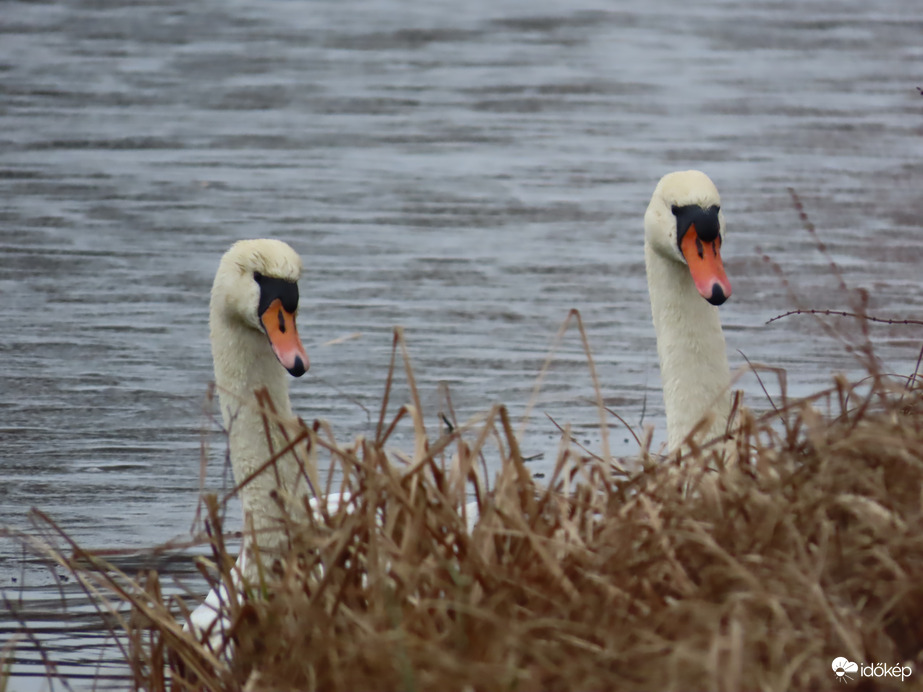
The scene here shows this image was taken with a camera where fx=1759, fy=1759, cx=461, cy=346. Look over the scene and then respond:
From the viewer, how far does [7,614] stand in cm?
570

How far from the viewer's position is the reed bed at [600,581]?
11.0 feet

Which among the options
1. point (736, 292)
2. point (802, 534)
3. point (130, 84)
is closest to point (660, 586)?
point (802, 534)

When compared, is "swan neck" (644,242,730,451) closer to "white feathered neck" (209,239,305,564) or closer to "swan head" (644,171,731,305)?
"swan head" (644,171,731,305)

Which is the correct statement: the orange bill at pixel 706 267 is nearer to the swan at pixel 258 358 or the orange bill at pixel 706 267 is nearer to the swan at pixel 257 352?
the swan at pixel 258 358

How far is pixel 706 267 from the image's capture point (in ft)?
18.0

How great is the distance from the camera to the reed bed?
3346 millimetres

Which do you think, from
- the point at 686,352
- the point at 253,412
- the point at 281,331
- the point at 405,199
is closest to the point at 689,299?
the point at 686,352

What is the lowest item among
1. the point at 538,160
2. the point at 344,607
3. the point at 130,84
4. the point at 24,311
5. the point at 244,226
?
the point at 344,607

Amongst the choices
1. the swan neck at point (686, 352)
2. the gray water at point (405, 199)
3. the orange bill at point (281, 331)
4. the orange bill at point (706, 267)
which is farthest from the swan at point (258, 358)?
the orange bill at point (706, 267)

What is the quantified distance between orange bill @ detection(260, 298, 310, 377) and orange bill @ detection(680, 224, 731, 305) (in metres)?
1.26

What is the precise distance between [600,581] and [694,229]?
2.12 m

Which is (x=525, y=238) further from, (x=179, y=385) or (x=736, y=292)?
(x=179, y=385)

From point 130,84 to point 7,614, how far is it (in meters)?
10.6

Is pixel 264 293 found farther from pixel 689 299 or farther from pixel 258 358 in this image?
pixel 689 299
